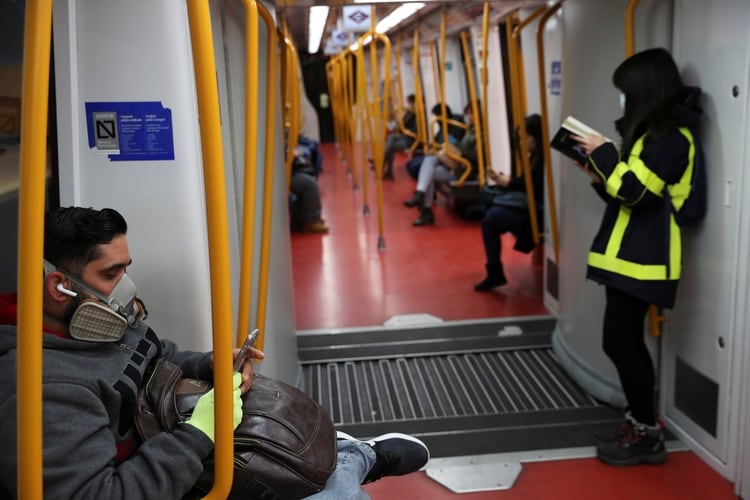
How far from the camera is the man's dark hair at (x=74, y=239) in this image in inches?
60.6

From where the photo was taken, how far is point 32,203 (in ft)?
3.68

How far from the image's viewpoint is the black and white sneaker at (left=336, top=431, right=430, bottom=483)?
2279 mm

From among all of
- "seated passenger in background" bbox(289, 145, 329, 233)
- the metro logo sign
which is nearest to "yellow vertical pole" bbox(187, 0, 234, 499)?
the metro logo sign

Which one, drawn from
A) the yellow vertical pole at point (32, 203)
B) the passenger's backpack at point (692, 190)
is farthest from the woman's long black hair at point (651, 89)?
the yellow vertical pole at point (32, 203)

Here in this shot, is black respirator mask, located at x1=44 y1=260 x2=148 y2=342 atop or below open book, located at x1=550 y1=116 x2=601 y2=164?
below

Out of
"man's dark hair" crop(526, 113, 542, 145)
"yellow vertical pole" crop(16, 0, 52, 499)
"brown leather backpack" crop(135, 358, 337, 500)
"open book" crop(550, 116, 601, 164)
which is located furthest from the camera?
"man's dark hair" crop(526, 113, 542, 145)

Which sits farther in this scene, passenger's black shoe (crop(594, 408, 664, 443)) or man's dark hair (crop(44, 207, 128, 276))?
passenger's black shoe (crop(594, 408, 664, 443))

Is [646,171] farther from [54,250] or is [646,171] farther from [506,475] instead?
[54,250]

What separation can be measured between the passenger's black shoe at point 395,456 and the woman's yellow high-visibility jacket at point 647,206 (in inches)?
43.0

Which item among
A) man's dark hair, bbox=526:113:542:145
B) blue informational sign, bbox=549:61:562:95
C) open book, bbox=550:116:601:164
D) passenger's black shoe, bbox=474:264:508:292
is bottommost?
passenger's black shoe, bbox=474:264:508:292

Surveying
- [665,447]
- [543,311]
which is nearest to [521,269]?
[543,311]

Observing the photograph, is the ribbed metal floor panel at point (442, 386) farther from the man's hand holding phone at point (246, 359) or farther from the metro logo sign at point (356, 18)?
the metro logo sign at point (356, 18)

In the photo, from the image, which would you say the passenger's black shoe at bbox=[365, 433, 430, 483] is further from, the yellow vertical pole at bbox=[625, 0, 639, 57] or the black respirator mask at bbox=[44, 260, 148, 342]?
the yellow vertical pole at bbox=[625, 0, 639, 57]

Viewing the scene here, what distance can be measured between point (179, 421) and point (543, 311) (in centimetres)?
370
